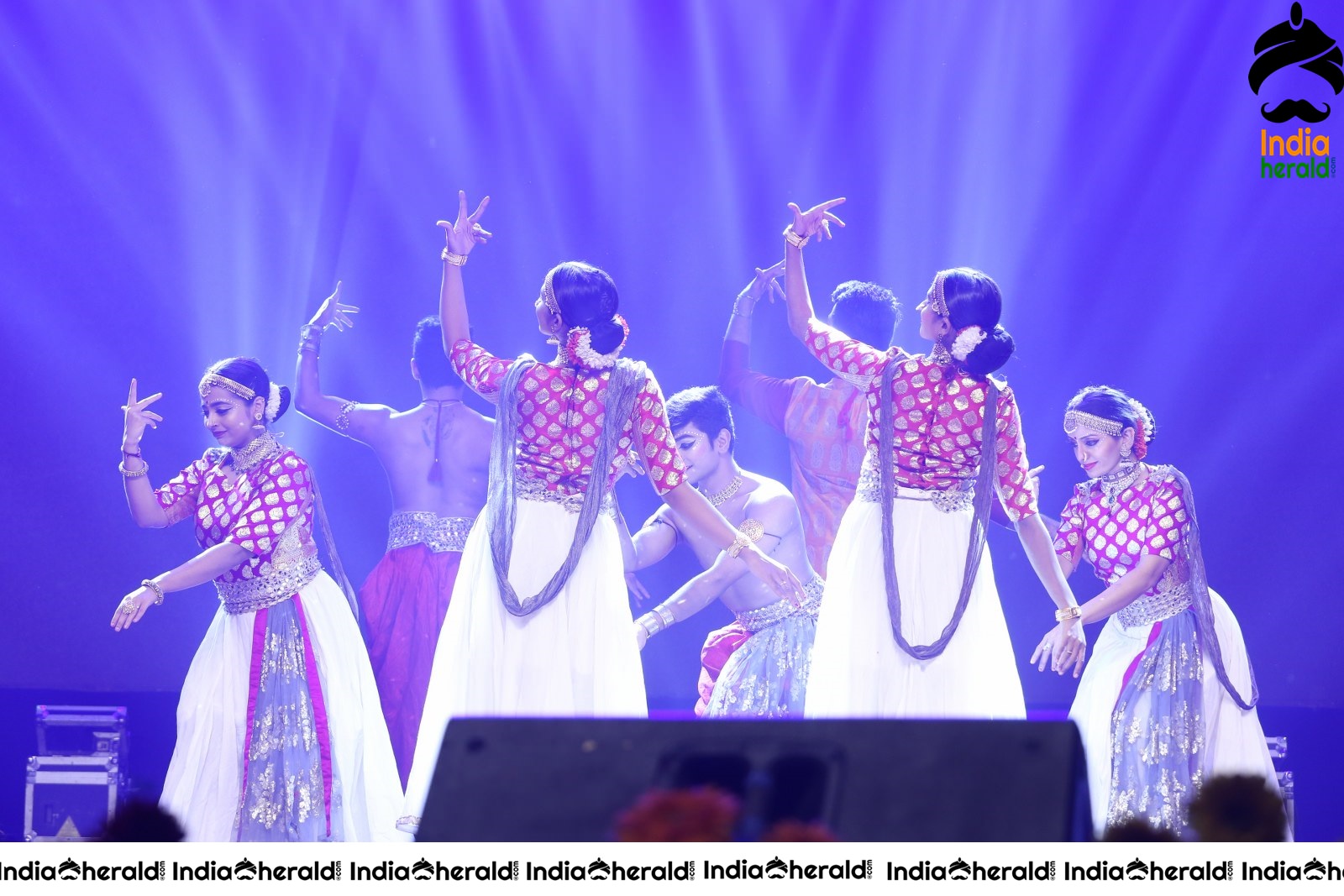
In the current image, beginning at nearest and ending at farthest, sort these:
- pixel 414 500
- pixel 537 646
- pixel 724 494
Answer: pixel 537 646 < pixel 724 494 < pixel 414 500

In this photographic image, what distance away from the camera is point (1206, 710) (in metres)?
4.42

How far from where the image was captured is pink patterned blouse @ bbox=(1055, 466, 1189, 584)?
4.43 metres

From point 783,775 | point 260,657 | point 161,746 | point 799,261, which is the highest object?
point 799,261

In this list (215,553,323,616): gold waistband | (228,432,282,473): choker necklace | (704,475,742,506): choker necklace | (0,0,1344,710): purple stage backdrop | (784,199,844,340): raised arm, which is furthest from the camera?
(0,0,1344,710): purple stage backdrop

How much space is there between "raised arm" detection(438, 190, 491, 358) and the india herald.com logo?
9.07 feet

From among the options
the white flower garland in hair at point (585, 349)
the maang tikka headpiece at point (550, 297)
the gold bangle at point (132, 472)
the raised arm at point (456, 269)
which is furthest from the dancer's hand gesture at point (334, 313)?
the white flower garland in hair at point (585, 349)

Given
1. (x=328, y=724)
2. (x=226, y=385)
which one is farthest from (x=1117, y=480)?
(x=226, y=385)

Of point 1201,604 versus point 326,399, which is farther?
point 326,399

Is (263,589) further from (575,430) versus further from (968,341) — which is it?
(968,341)

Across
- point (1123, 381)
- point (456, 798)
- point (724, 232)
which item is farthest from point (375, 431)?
point (456, 798)

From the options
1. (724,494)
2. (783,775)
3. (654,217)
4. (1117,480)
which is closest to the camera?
(783,775)

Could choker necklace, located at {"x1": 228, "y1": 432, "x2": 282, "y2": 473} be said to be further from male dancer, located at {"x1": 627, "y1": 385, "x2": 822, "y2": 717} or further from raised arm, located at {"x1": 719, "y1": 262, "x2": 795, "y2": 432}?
raised arm, located at {"x1": 719, "y1": 262, "x2": 795, "y2": 432}

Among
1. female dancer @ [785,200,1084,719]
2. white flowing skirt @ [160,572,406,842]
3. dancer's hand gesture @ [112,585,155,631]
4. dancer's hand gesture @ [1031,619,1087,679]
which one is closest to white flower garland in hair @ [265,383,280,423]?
white flowing skirt @ [160,572,406,842]

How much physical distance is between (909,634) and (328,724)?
5.79 feet
